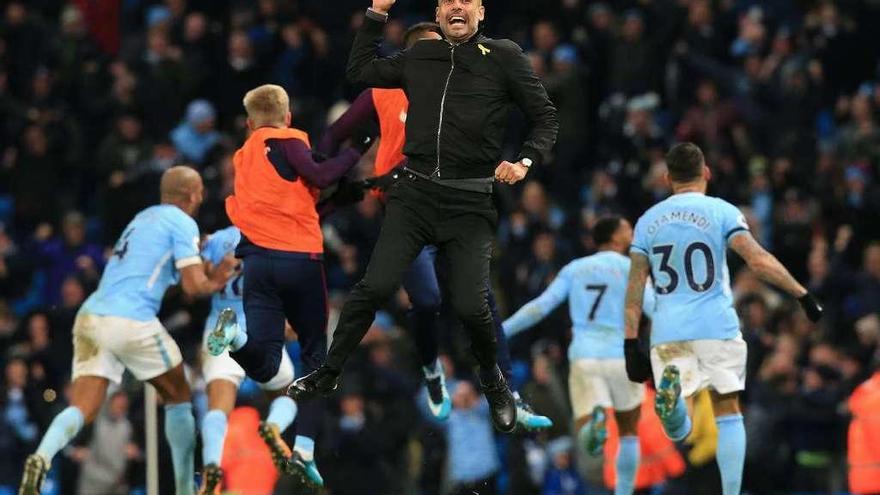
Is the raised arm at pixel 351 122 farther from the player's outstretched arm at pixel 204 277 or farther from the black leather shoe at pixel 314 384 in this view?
the black leather shoe at pixel 314 384

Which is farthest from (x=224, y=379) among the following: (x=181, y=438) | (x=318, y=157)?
(x=318, y=157)

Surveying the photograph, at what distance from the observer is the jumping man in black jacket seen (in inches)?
462

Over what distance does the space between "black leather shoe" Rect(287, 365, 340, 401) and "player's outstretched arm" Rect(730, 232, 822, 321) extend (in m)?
2.94

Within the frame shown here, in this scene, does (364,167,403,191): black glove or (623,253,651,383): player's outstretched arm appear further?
(623,253,651,383): player's outstretched arm

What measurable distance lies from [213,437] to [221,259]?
1.29 m

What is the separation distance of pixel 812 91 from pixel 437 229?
32.8 ft

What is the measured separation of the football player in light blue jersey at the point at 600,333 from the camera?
49.6 ft

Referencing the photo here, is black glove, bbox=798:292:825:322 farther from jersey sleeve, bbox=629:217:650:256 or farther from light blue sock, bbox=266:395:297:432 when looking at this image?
light blue sock, bbox=266:395:297:432

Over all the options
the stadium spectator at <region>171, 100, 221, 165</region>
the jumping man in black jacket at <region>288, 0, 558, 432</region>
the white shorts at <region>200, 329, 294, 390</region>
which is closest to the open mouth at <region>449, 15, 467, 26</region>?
the jumping man in black jacket at <region>288, 0, 558, 432</region>

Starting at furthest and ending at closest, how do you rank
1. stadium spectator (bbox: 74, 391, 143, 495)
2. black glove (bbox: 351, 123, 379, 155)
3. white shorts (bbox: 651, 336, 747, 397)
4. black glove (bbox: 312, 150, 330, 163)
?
→ stadium spectator (bbox: 74, 391, 143, 495)
black glove (bbox: 351, 123, 379, 155)
white shorts (bbox: 651, 336, 747, 397)
black glove (bbox: 312, 150, 330, 163)

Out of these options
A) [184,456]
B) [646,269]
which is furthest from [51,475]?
[646,269]

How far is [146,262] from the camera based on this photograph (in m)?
14.0

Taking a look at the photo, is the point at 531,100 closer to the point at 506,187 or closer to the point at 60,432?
the point at 60,432

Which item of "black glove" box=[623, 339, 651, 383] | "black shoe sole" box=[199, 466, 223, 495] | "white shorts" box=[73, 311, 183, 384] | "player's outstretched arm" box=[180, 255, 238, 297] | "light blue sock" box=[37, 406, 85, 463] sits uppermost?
"player's outstretched arm" box=[180, 255, 238, 297]
